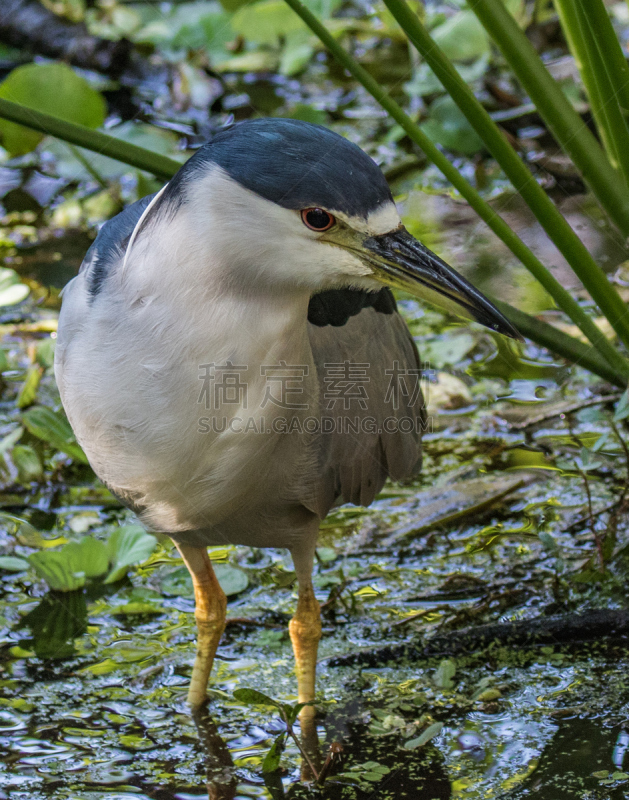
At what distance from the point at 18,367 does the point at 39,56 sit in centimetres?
347

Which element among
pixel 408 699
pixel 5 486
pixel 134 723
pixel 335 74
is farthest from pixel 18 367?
pixel 335 74

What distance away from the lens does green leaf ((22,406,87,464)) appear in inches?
136

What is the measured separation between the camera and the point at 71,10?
6.89 m

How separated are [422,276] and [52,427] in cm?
209

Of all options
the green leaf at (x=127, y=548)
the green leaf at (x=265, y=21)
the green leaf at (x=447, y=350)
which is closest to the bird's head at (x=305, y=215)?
the green leaf at (x=127, y=548)

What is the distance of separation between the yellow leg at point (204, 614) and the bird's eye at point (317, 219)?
1.23 m

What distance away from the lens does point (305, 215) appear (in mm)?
1756

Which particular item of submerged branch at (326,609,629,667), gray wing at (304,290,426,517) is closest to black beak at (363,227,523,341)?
gray wing at (304,290,426,517)

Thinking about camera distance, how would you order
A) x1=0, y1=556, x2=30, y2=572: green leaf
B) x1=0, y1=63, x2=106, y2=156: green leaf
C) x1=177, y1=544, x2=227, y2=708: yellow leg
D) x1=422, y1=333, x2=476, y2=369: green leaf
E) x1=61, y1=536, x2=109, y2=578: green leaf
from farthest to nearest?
1. x1=0, y1=63, x2=106, y2=156: green leaf
2. x1=422, y1=333, x2=476, y2=369: green leaf
3. x1=61, y1=536, x2=109, y2=578: green leaf
4. x1=0, y1=556, x2=30, y2=572: green leaf
5. x1=177, y1=544, x2=227, y2=708: yellow leg

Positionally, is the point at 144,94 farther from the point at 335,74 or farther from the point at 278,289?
the point at 278,289

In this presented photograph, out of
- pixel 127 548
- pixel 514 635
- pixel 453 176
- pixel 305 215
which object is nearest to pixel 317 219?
pixel 305 215

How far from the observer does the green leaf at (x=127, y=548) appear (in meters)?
3.01

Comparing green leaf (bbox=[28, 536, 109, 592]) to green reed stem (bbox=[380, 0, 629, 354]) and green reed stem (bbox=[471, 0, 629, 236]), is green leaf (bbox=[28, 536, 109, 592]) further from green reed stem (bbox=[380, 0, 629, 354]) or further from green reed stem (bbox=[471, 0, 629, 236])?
green reed stem (bbox=[471, 0, 629, 236])

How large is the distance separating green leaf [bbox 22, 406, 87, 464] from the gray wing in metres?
1.31
